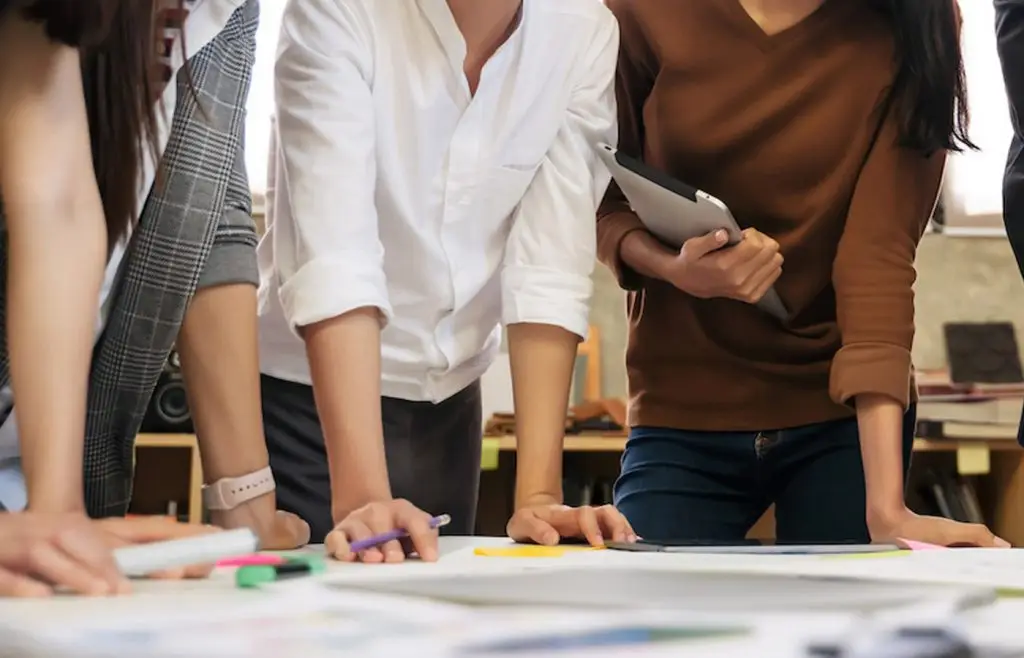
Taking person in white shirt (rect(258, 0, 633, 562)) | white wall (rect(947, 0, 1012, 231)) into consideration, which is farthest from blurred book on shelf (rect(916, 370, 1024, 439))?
person in white shirt (rect(258, 0, 633, 562))

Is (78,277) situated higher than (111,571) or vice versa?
(78,277)

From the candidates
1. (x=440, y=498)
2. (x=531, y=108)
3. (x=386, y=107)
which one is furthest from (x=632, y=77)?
(x=440, y=498)

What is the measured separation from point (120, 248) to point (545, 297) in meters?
0.33

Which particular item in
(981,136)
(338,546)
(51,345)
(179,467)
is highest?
(981,136)

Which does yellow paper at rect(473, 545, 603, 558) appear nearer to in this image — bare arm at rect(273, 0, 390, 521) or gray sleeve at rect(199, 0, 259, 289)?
bare arm at rect(273, 0, 390, 521)

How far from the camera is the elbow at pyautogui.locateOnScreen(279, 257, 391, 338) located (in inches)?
30.0

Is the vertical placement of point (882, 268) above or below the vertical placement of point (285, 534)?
above

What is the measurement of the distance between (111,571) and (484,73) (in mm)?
601

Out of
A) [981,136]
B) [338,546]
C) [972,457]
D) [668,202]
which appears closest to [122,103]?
[338,546]

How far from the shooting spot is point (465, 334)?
0.95m

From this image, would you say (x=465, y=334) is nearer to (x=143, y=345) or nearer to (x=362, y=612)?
(x=143, y=345)

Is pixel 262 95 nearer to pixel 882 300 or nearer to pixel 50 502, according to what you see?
pixel 882 300

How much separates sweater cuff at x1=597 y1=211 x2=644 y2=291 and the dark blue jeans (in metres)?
0.16

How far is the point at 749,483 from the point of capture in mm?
1049
